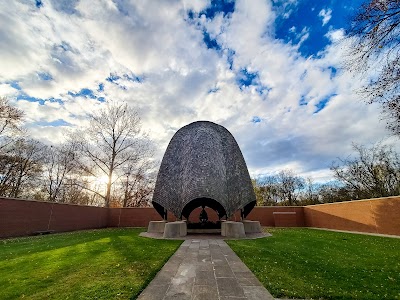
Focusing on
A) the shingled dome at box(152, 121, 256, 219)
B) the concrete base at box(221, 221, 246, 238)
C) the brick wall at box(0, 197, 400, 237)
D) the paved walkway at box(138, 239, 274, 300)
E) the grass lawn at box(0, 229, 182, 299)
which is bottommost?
the paved walkway at box(138, 239, 274, 300)

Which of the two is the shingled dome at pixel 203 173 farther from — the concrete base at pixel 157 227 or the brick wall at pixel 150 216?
the brick wall at pixel 150 216

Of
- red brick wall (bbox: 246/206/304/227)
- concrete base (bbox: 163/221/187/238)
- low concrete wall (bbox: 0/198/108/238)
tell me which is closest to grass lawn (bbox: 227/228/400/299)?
concrete base (bbox: 163/221/187/238)

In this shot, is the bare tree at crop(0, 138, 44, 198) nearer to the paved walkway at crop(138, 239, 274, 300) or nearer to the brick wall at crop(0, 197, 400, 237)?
the brick wall at crop(0, 197, 400, 237)

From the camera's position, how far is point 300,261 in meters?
6.67

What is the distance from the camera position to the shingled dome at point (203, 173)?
13.6 meters

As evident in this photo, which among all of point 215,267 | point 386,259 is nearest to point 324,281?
point 215,267

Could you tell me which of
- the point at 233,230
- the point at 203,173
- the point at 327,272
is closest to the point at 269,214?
the point at 233,230

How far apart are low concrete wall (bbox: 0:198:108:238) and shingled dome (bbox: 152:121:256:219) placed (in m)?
8.20

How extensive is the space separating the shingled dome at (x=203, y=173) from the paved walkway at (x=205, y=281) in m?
6.72

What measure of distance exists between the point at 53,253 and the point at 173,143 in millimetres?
10490

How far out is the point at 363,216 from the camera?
50.6 feet

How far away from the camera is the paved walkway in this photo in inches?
155

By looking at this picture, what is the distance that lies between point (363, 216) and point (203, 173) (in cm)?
1206

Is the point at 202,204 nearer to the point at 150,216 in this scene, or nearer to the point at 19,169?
the point at 150,216
